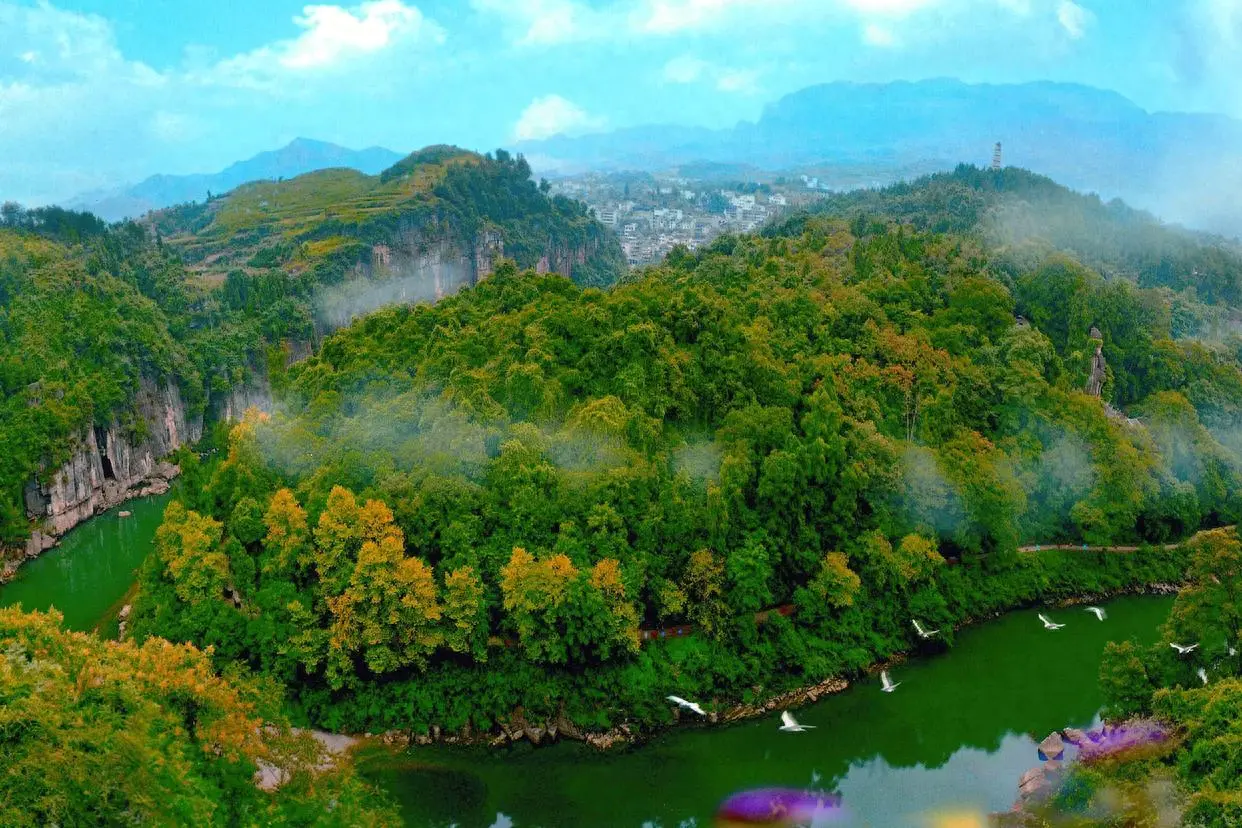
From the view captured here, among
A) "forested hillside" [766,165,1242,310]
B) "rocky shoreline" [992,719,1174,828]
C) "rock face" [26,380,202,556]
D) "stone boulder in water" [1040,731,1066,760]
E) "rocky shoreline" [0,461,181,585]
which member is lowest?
"stone boulder in water" [1040,731,1066,760]

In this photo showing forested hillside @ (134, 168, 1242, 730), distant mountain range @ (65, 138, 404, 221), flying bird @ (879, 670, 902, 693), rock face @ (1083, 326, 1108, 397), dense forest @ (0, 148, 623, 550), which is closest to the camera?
forested hillside @ (134, 168, 1242, 730)

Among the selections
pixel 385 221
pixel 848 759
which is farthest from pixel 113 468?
pixel 385 221

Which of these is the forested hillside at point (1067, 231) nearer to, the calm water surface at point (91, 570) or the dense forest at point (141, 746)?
the dense forest at point (141, 746)

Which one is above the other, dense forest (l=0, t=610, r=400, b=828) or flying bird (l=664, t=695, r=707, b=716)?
dense forest (l=0, t=610, r=400, b=828)

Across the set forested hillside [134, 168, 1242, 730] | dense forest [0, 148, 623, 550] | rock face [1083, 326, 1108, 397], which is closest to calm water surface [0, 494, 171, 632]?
dense forest [0, 148, 623, 550]

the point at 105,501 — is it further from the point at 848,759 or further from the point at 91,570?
the point at 848,759

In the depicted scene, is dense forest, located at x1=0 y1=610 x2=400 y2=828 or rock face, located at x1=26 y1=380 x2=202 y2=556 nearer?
dense forest, located at x1=0 y1=610 x2=400 y2=828

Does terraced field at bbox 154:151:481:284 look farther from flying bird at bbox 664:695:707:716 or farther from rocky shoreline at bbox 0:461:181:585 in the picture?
flying bird at bbox 664:695:707:716
